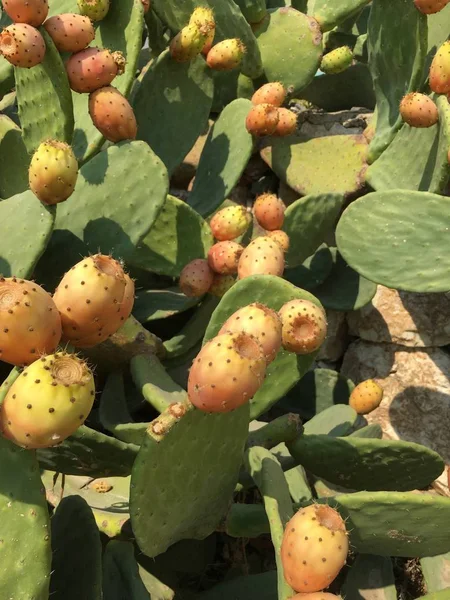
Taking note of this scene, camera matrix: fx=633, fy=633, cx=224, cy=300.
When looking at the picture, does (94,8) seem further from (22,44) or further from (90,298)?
(90,298)

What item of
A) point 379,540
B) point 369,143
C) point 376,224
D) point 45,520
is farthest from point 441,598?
point 369,143

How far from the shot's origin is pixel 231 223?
7.00 ft

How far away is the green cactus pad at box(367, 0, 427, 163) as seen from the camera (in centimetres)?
228

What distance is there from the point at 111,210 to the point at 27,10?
1.94ft

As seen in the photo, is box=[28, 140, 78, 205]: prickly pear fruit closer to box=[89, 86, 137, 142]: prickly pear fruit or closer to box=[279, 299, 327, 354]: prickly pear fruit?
box=[89, 86, 137, 142]: prickly pear fruit

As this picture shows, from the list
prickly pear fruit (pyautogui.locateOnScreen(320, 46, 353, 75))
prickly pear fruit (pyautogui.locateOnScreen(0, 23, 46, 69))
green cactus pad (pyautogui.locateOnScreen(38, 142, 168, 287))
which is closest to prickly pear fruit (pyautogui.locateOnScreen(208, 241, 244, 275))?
green cactus pad (pyautogui.locateOnScreen(38, 142, 168, 287))

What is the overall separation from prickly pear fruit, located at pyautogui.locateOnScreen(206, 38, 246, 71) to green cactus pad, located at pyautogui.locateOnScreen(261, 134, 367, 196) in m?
0.46

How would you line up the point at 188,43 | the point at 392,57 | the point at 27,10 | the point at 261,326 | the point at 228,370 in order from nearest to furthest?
the point at 228,370, the point at 261,326, the point at 27,10, the point at 188,43, the point at 392,57

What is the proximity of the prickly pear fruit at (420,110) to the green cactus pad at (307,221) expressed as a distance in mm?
395

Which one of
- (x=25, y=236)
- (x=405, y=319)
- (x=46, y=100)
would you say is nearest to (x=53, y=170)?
(x=25, y=236)

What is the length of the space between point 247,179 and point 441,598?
2.09 meters

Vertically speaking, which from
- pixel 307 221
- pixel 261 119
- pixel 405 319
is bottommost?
pixel 405 319

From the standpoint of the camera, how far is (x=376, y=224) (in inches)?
80.4

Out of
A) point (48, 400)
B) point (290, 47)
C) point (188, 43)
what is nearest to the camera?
point (48, 400)
